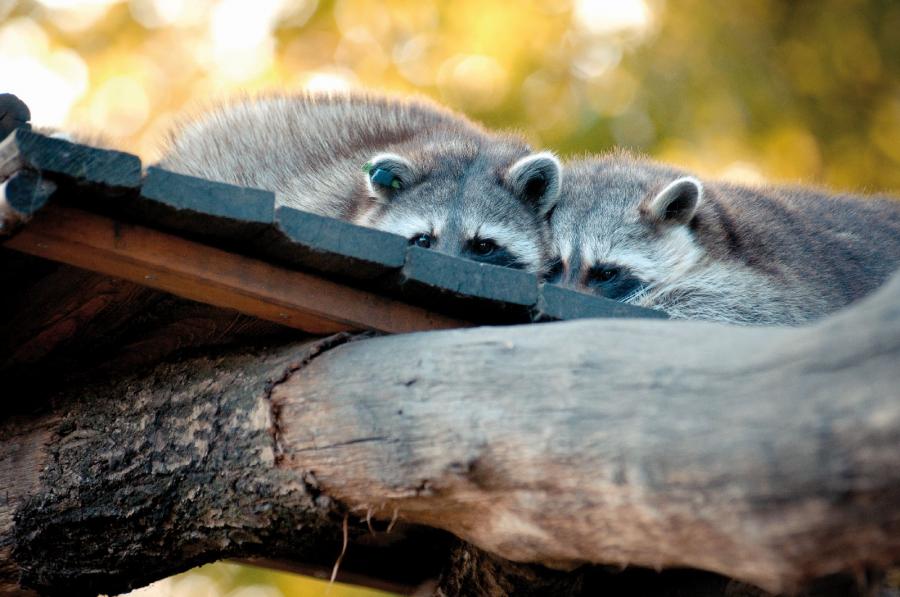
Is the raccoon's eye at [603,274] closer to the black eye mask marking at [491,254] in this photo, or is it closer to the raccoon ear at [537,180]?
the black eye mask marking at [491,254]

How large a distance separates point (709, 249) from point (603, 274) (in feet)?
1.57

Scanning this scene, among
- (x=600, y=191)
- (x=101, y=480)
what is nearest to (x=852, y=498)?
(x=101, y=480)

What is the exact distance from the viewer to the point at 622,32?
9.51m

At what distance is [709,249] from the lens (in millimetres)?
4863

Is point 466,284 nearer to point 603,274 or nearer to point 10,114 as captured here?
point 10,114

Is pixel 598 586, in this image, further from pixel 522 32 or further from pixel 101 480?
pixel 522 32

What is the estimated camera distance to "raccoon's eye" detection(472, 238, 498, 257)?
5176 millimetres

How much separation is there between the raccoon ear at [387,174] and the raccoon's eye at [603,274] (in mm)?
1044

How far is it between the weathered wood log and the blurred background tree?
5958 mm

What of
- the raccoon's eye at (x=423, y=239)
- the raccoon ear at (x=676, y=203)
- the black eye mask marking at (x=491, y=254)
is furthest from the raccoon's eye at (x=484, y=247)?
the raccoon ear at (x=676, y=203)

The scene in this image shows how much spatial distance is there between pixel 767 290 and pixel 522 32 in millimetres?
5362

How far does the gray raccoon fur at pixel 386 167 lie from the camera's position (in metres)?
5.21

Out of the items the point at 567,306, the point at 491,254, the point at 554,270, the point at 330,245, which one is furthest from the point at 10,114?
the point at 554,270

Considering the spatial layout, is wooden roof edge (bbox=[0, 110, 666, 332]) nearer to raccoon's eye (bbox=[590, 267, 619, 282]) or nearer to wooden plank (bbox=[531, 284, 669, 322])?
wooden plank (bbox=[531, 284, 669, 322])
